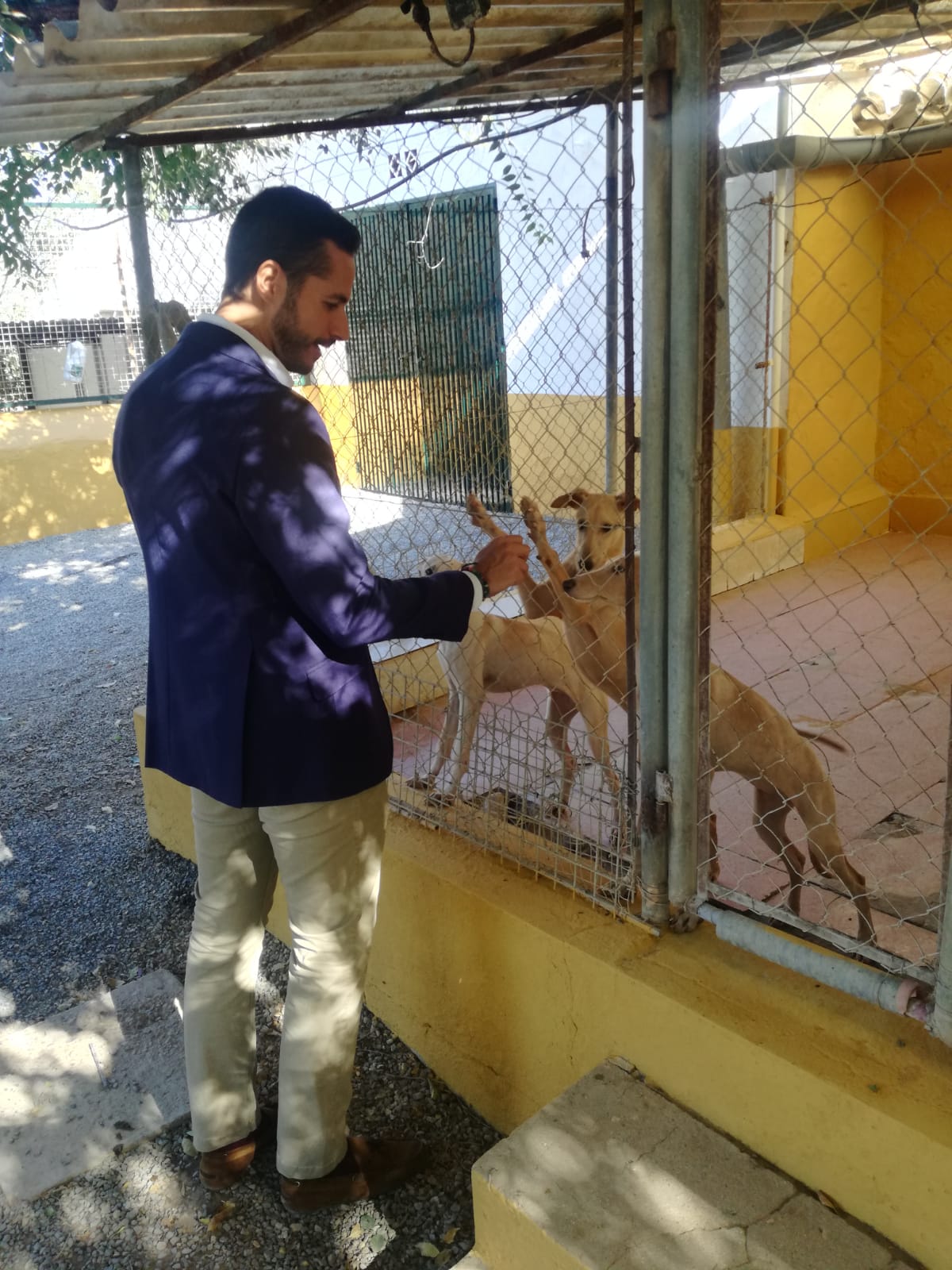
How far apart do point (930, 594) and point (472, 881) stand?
226 inches

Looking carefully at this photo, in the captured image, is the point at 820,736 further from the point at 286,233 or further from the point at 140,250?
the point at 140,250

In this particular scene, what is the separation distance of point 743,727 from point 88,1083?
2.36m

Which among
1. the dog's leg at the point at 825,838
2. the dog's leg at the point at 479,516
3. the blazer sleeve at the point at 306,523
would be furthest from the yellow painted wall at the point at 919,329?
the blazer sleeve at the point at 306,523

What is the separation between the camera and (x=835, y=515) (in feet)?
28.9

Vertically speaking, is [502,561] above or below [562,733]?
above

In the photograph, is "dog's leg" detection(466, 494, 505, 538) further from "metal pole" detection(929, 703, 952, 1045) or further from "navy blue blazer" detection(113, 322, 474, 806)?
"metal pole" detection(929, 703, 952, 1045)

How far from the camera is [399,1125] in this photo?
272 cm

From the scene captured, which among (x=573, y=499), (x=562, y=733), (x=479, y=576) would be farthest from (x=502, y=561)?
(x=562, y=733)

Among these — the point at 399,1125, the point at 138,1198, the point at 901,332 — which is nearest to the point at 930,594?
the point at 901,332

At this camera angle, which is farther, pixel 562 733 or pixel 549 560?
pixel 562 733

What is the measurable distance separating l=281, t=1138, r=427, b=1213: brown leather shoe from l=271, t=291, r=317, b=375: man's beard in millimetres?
1950

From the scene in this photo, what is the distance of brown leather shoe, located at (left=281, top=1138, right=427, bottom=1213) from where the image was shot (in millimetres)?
2346

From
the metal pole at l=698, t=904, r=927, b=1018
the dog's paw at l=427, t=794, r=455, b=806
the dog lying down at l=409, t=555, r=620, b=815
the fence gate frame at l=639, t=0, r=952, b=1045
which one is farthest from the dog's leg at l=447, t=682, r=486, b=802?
the metal pole at l=698, t=904, r=927, b=1018

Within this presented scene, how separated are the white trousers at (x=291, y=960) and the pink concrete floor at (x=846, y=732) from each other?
2.24 feet
